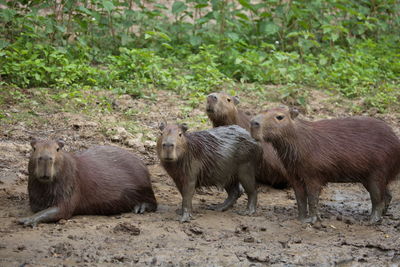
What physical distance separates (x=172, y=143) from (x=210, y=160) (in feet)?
1.87

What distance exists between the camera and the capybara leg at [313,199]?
21.1 feet

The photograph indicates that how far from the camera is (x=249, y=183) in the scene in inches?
267

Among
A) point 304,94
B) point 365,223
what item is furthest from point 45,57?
point 365,223

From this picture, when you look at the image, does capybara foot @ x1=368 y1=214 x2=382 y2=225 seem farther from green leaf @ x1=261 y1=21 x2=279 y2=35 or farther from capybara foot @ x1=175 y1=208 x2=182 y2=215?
green leaf @ x1=261 y1=21 x2=279 y2=35

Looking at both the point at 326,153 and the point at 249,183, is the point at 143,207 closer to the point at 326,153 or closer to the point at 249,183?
the point at 249,183

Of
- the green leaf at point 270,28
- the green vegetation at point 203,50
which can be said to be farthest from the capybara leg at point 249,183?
the green leaf at point 270,28

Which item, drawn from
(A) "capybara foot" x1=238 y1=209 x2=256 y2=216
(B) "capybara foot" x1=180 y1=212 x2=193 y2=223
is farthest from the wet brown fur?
(A) "capybara foot" x1=238 y1=209 x2=256 y2=216

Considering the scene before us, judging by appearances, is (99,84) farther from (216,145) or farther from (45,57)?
(216,145)

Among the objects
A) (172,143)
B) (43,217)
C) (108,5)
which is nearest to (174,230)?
(172,143)

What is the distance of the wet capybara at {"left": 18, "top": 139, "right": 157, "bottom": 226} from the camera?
5883 millimetres

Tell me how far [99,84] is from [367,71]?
4.50 m

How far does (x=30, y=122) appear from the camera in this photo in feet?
27.5

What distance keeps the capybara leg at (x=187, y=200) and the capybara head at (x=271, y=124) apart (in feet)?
2.54

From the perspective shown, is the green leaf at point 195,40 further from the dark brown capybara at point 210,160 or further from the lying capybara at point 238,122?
the dark brown capybara at point 210,160
